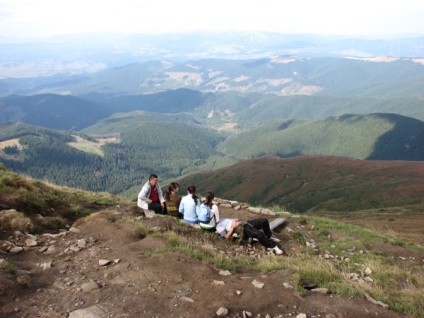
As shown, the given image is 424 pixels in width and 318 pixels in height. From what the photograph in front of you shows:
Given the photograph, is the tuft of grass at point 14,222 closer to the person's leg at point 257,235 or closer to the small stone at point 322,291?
the person's leg at point 257,235

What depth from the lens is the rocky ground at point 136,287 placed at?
8.85 metres

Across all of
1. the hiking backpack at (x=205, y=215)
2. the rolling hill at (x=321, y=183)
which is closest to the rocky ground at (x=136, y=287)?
the hiking backpack at (x=205, y=215)

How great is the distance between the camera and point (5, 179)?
63.9 feet

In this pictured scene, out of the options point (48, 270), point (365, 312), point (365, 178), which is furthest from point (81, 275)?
point (365, 178)

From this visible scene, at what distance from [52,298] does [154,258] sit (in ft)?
10.8

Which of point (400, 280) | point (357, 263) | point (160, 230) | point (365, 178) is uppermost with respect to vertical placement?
point (160, 230)

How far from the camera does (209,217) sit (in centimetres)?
1678

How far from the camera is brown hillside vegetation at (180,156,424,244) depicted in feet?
253

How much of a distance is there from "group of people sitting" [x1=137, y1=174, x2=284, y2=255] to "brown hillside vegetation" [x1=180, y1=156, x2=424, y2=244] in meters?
26.5

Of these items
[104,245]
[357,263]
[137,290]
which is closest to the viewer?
[137,290]

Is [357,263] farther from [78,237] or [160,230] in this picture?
Result: [78,237]

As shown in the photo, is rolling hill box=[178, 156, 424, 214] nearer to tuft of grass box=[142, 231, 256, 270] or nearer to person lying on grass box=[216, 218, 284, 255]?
person lying on grass box=[216, 218, 284, 255]

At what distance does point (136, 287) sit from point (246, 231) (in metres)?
7.54

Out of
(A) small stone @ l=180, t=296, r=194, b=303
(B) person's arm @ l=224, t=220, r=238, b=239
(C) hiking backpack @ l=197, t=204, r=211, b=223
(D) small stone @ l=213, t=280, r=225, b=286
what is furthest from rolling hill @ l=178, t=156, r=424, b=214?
(A) small stone @ l=180, t=296, r=194, b=303
